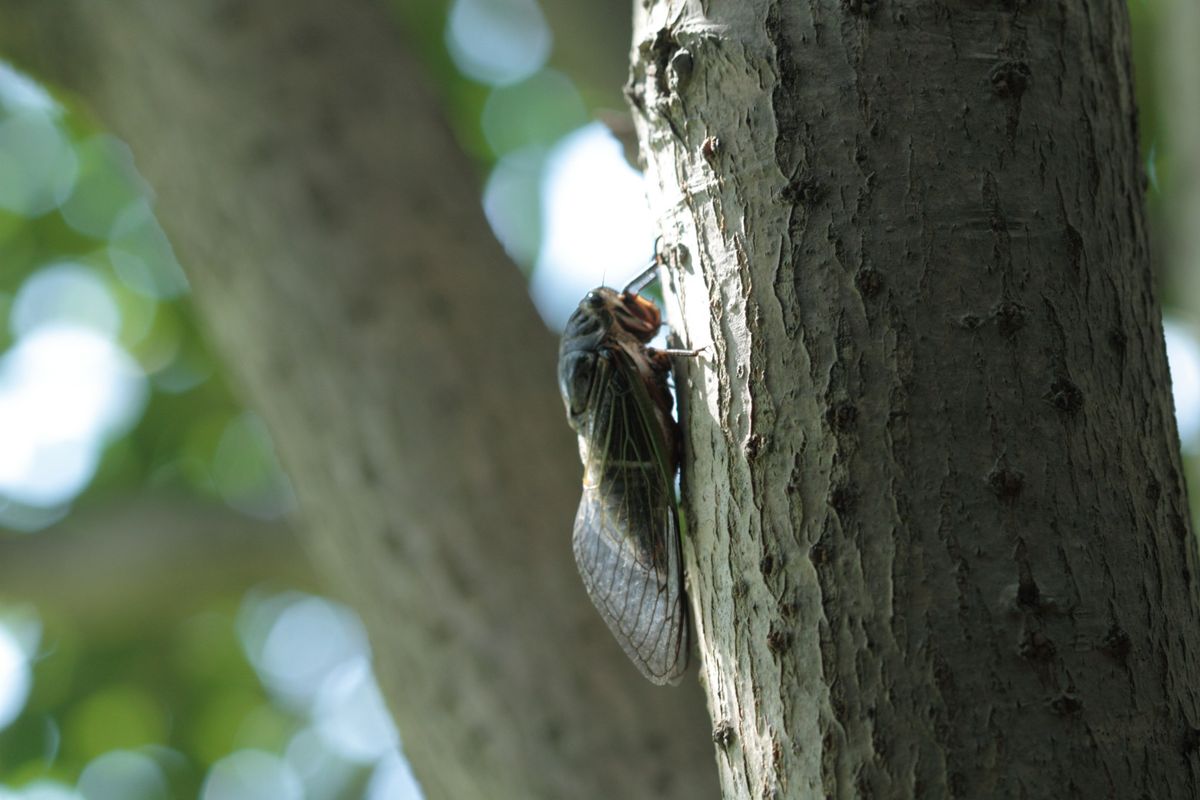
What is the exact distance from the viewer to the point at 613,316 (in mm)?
2084

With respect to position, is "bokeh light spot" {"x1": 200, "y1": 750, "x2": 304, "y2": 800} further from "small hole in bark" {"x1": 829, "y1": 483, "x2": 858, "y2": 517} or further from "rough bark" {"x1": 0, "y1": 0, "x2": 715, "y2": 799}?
"small hole in bark" {"x1": 829, "y1": 483, "x2": 858, "y2": 517}

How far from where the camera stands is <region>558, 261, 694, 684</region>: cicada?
1.60m

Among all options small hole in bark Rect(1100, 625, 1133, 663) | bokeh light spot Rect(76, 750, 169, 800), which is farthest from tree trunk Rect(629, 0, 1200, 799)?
bokeh light spot Rect(76, 750, 169, 800)

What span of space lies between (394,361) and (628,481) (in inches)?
32.3

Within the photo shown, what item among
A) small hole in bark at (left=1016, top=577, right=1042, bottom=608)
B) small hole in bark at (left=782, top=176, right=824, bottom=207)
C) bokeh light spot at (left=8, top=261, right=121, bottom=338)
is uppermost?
bokeh light spot at (left=8, top=261, right=121, bottom=338)

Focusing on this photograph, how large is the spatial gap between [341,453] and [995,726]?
1664mm

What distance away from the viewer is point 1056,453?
1.05 m

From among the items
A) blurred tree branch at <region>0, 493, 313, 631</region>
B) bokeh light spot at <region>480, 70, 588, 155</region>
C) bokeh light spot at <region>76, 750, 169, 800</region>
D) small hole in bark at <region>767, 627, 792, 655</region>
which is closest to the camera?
small hole in bark at <region>767, 627, 792, 655</region>

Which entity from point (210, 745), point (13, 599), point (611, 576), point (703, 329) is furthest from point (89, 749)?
point (703, 329)

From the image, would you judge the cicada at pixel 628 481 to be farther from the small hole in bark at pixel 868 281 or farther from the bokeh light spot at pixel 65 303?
the bokeh light spot at pixel 65 303

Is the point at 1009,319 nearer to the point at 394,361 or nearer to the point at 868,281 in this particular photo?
the point at 868,281

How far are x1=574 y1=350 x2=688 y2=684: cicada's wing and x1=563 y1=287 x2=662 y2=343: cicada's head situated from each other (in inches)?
5.2

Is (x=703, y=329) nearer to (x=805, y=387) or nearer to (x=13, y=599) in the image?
(x=805, y=387)

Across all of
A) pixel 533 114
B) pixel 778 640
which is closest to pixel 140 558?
pixel 533 114
